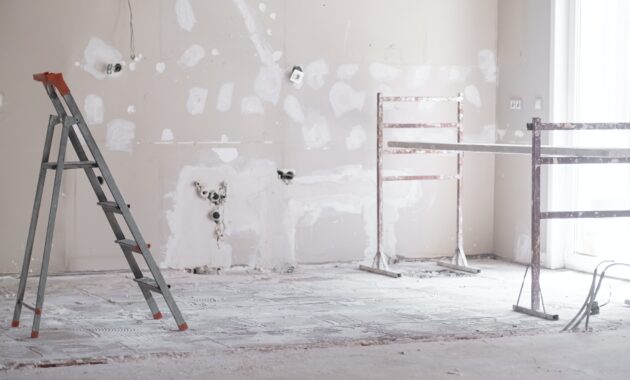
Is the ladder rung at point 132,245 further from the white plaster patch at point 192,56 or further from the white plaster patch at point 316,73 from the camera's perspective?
the white plaster patch at point 316,73

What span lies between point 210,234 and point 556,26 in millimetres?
2862

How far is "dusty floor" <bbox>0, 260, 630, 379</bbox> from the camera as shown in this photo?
4.03 metres

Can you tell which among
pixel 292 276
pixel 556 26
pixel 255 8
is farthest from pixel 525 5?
pixel 292 276

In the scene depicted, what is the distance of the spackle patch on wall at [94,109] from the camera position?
6.55m

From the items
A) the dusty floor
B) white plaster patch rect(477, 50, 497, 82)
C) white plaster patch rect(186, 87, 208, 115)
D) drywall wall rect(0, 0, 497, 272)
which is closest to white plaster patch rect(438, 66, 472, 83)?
drywall wall rect(0, 0, 497, 272)

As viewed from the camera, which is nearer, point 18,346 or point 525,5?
point 18,346

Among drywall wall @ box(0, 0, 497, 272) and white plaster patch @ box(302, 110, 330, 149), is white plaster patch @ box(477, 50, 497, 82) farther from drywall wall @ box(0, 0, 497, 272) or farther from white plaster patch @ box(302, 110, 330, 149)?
white plaster patch @ box(302, 110, 330, 149)

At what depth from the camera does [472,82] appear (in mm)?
7445

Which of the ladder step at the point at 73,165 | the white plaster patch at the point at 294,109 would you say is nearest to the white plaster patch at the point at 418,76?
the white plaster patch at the point at 294,109

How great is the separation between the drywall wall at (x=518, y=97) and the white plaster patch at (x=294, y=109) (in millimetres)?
1609

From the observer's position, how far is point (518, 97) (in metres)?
7.23

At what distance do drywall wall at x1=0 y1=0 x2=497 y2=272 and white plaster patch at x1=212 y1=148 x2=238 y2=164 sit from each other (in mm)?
10

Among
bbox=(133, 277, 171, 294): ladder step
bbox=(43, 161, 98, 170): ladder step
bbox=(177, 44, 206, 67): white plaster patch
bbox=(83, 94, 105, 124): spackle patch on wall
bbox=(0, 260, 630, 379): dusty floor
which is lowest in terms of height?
bbox=(0, 260, 630, 379): dusty floor

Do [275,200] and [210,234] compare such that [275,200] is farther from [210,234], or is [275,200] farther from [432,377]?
[432,377]
